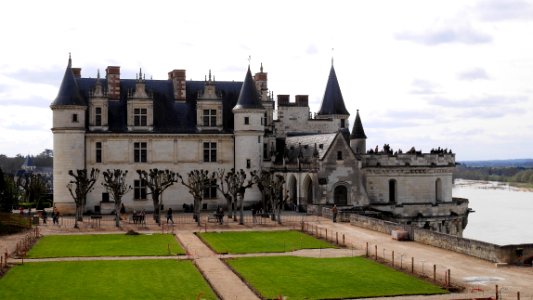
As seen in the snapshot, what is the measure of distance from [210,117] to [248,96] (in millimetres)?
3407

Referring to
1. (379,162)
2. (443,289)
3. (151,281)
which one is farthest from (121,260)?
(379,162)

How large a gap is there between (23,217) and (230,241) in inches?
666

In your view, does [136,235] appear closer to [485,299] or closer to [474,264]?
[474,264]

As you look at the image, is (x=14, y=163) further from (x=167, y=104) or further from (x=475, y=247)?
(x=475, y=247)

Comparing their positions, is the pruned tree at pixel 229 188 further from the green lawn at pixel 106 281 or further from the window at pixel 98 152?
the green lawn at pixel 106 281

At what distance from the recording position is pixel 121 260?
28.3m

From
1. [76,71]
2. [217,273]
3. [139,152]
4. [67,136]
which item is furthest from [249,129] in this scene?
[217,273]

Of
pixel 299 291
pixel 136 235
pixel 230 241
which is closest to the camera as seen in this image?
pixel 299 291

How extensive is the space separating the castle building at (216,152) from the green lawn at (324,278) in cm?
2029

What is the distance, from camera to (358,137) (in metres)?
55.8

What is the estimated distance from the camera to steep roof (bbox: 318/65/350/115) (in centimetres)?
6084

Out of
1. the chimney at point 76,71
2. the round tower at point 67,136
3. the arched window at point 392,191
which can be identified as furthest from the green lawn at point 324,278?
the chimney at point 76,71

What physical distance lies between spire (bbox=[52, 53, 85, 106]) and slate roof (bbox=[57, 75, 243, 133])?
0.93 metres

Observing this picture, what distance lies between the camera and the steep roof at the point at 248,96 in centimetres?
5231
